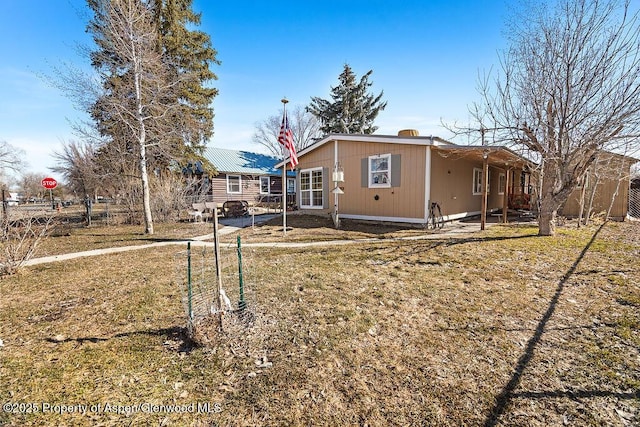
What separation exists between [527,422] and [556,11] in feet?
28.8

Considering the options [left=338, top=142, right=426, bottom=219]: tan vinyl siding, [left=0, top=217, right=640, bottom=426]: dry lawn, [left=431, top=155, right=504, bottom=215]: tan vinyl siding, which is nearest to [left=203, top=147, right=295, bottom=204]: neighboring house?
[left=338, top=142, right=426, bottom=219]: tan vinyl siding

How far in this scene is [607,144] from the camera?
21.1 feet

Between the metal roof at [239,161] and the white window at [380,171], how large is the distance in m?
10.7

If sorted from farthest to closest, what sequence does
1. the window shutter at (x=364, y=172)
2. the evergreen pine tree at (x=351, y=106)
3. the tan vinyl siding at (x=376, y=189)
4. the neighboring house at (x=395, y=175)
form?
the evergreen pine tree at (x=351, y=106)
the window shutter at (x=364, y=172)
the tan vinyl siding at (x=376, y=189)
the neighboring house at (x=395, y=175)

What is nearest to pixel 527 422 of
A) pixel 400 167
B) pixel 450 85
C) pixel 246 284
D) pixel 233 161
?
pixel 246 284

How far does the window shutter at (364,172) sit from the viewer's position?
35.5ft

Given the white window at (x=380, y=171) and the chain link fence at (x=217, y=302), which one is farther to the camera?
the white window at (x=380, y=171)

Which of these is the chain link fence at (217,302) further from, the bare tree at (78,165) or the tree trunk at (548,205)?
the bare tree at (78,165)

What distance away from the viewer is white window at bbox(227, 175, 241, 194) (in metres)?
20.5

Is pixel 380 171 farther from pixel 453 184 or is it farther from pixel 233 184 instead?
pixel 233 184

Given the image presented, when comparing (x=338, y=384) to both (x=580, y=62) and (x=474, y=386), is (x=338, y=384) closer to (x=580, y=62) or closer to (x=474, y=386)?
(x=474, y=386)

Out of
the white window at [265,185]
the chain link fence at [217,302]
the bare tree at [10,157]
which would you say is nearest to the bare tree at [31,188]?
the bare tree at [10,157]

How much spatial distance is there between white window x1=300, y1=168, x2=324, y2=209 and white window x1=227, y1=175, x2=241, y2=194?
8846 millimetres

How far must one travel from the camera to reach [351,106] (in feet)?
86.9
